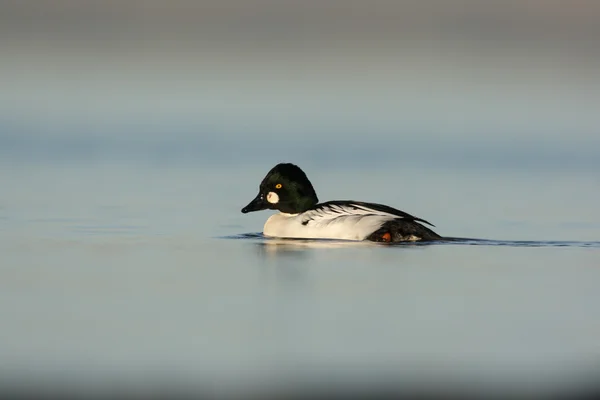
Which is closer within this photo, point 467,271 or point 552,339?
point 552,339

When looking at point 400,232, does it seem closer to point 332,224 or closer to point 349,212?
point 349,212

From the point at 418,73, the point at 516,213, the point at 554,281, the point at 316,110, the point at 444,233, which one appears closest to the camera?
the point at 554,281

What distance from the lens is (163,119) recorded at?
120ft

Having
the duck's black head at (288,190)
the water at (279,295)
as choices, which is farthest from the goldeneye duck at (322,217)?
the water at (279,295)

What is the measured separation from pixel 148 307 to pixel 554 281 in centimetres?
322

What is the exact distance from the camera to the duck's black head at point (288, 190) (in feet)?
49.3

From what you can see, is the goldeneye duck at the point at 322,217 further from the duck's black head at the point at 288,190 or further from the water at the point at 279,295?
the water at the point at 279,295

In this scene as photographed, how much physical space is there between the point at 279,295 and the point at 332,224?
3358 mm

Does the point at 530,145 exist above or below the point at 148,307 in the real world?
above

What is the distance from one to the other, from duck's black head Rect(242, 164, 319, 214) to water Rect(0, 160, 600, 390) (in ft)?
1.37

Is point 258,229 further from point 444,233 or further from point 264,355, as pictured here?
point 264,355

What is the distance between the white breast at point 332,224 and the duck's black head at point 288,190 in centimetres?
27

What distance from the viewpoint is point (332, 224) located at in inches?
570

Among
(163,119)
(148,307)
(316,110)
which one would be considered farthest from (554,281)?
(316,110)
